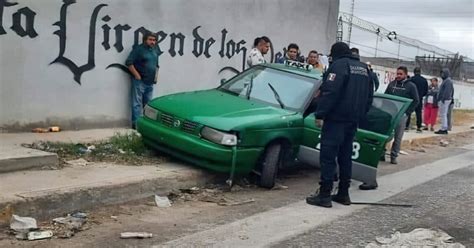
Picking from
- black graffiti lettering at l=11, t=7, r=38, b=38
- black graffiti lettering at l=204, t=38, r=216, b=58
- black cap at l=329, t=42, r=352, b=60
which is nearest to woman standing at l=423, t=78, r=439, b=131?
black graffiti lettering at l=204, t=38, r=216, b=58

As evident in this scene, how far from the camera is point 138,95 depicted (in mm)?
10430

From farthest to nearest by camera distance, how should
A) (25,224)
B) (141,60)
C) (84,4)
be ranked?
(141,60) → (84,4) → (25,224)

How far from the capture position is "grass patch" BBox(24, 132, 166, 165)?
777 cm

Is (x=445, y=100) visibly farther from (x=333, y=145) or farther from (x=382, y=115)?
(x=333, y=145)

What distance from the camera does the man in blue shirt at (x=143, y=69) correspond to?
33.4ft

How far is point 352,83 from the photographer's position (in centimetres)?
679

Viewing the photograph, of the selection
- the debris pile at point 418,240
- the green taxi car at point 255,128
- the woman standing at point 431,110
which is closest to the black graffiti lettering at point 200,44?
the green taxi car at point 255,128

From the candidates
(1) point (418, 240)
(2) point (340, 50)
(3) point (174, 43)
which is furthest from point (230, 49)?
(1) point (418, 240)

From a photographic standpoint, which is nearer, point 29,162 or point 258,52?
point 29,162

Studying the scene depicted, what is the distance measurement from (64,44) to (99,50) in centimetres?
73

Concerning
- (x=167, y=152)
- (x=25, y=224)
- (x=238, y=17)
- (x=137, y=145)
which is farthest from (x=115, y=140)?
(x=238, y=17)

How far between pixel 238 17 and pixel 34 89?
512 cm

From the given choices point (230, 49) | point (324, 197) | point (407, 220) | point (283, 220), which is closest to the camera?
point (283, 220)

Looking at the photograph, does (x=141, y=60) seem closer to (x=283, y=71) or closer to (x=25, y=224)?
(x=283, y=71)
